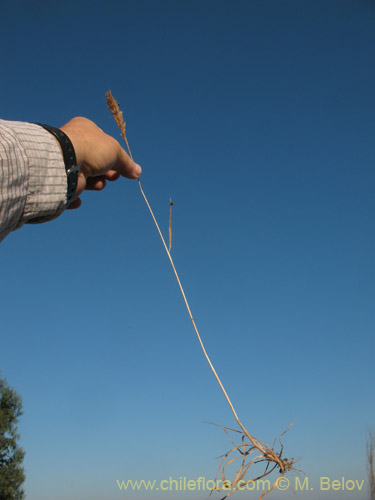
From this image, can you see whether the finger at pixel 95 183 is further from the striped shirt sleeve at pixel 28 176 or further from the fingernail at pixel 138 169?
the striped shirt sleeve at pixel 28 176

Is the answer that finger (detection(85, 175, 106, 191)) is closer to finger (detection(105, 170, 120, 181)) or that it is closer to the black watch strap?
finger (detection(105, 170, 120, 181))

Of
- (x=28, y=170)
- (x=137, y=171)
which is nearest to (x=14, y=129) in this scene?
(x=28, y=170)

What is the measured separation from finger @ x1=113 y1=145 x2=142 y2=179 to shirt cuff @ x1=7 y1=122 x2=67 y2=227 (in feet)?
1.24

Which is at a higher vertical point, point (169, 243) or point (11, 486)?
point (169, 243)

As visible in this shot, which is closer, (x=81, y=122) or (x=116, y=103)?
(x=81, y=122)

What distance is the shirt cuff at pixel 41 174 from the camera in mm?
732

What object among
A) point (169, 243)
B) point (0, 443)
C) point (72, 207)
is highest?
point (169, 243)

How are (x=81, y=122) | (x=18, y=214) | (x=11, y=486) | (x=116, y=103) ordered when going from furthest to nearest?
1. (x=11, y=486)
2. (x=116, y=103)
3. (x=81, y=122)
4. (x=18, y=214)

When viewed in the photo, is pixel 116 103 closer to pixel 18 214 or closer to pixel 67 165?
pixel 67 165

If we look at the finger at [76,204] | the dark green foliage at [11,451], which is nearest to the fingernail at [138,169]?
the finger at [76,204]

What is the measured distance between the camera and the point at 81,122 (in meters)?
1.05

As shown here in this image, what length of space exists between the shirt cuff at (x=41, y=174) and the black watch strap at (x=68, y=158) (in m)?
0.02

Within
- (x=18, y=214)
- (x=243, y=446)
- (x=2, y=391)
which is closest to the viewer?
(x=18, y=214)

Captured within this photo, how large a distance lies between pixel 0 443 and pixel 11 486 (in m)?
1.77
